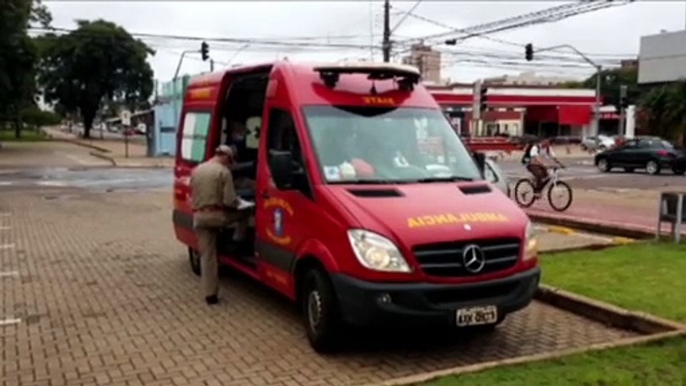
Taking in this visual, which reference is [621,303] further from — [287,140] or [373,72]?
[287,140]

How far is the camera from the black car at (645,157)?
33.0 meters

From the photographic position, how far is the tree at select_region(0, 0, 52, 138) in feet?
147

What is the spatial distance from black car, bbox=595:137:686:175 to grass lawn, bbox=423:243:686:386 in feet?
78.0

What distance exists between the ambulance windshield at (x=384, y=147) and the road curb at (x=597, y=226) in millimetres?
6315

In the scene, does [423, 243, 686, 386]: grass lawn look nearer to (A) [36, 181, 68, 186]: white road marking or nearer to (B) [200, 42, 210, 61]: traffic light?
(A) [36, 181, 68, 186]: white road marking

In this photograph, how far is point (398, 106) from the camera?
24.1 ft

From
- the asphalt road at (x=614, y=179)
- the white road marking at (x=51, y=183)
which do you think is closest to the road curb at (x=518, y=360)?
the asphalt road at (x=614, y=179)

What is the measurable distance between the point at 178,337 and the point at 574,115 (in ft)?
238

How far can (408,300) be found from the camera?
5.80 meters

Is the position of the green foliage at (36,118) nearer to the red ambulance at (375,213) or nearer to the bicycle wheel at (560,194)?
the bicycle wheel at (560,194)

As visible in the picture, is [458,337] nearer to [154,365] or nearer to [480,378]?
[480,378]

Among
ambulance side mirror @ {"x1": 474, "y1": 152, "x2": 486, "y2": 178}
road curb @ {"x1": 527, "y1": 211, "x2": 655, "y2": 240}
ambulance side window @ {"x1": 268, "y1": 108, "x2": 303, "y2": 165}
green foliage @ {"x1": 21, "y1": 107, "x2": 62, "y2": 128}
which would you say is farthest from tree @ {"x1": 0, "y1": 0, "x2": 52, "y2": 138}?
green foliage @ {"x1": 21, "y1": 107, "x2": 62, "y2": 128}

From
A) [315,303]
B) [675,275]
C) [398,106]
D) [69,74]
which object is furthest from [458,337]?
[69,74]

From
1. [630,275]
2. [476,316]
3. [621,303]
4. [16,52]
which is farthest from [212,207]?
[16,52]
